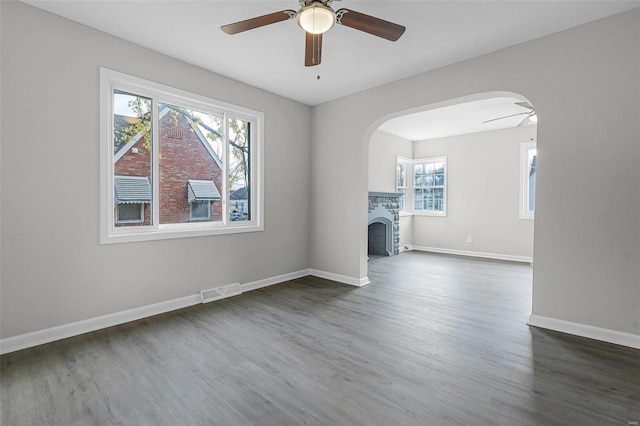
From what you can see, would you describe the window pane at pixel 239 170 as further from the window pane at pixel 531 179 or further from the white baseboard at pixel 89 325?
the window pane at pixel 531 179

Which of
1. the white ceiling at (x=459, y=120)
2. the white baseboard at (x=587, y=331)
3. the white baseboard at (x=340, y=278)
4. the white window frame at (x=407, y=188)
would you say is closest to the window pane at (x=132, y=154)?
the white baseboard at (x=340, y=278)

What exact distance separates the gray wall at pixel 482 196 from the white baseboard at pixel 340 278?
3.61 meters

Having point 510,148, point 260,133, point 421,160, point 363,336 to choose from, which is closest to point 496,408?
point 363,336

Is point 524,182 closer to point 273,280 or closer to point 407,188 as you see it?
point 407,188

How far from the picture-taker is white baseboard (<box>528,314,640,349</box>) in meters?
2.50

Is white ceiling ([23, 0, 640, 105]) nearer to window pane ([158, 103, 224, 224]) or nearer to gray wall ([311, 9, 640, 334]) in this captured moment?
gray wall ([311, 9, 640, 334])

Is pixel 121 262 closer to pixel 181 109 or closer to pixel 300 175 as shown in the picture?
pixel 181 109

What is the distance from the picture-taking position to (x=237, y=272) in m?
3.98

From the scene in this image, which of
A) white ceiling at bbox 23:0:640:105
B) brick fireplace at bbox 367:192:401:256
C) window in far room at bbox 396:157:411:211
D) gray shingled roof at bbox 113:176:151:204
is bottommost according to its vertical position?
brick fireplace at bbox 367:192:401:256

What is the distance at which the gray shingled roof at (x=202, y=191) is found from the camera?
3.66 metres

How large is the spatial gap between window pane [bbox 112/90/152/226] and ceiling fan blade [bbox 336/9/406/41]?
2.30 m

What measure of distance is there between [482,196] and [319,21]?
5.97 m

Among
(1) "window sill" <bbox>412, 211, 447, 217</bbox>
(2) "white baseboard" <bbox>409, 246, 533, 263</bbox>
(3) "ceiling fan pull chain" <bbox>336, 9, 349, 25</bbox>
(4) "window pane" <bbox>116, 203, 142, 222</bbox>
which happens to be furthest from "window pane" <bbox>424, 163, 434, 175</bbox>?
(4) "window pane" <bbox>116, 203, 142, 222</bbox>

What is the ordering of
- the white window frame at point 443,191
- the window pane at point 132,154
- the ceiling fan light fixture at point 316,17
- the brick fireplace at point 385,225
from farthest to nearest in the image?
the white window frame at point 443,191 → the brick fireplace at point 385,225 → the window pane at point 132,154 → the ceiling fan light fixture at point 316,17
